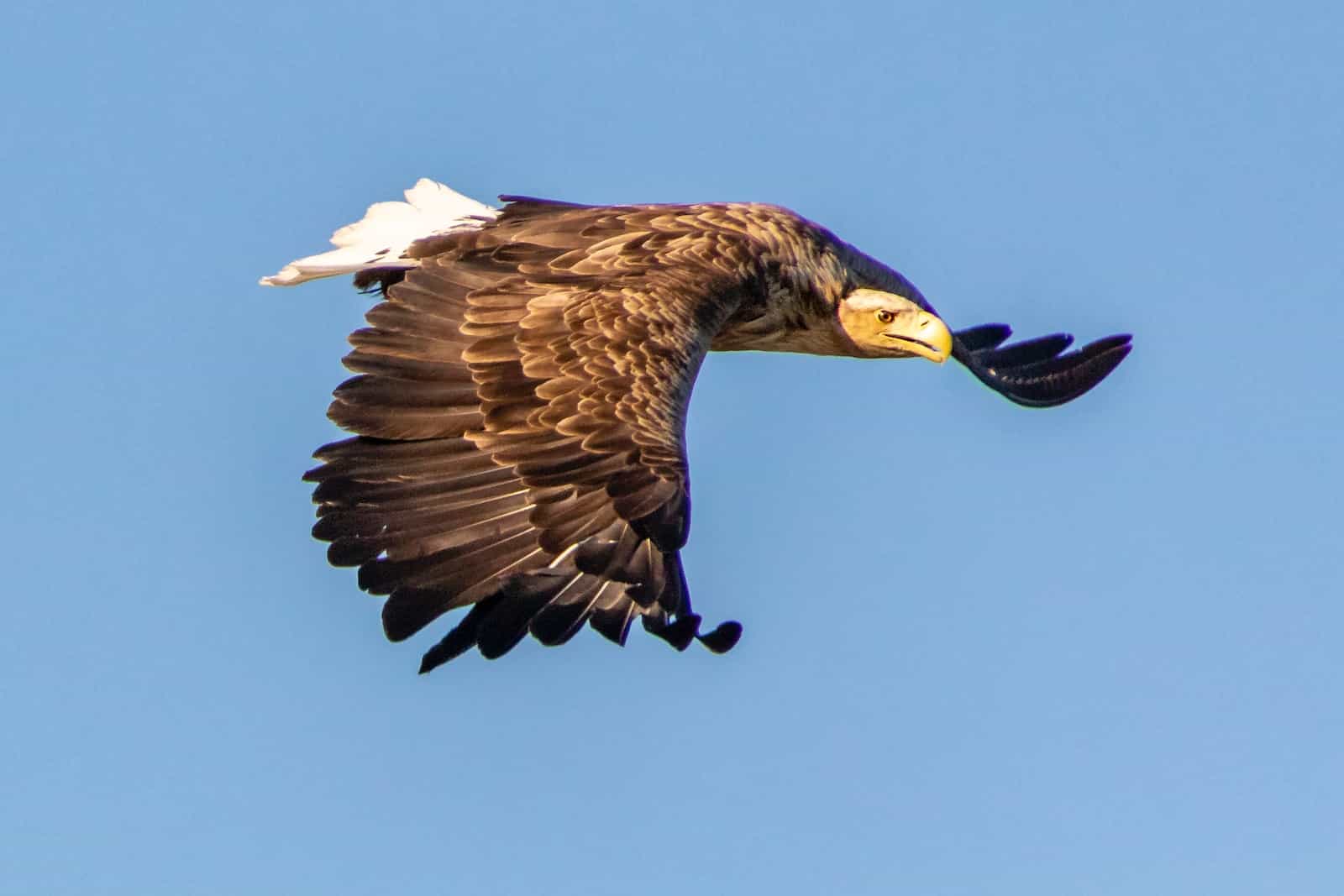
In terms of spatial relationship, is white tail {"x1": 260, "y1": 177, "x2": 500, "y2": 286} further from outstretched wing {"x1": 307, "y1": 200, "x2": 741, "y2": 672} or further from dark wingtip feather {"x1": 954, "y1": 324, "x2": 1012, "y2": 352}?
dark wingtip feather {"x1": 954, "y1": 324, "x2": 1012, "y2": 352}

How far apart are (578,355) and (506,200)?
8.24 ft

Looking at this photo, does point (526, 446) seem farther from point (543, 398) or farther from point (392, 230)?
point (392, 230)

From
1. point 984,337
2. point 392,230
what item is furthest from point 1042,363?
point 392,230

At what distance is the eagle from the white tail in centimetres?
2

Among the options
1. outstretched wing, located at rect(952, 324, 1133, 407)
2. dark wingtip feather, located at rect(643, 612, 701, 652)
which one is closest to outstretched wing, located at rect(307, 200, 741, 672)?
dark wingtip feather, located at rect(643, 612, 701, 652)

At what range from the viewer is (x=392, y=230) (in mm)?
14211

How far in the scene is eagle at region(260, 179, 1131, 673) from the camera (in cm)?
1110

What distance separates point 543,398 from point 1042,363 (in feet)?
16.8

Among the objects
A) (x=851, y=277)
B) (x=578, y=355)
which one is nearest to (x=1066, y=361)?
(x=851, y=277)

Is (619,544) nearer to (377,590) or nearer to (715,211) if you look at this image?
A: (377,590)

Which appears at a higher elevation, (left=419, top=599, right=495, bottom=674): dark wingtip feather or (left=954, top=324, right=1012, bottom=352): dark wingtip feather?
(left=954, top=324, right=1012, bottom=352): dark wingtip feather

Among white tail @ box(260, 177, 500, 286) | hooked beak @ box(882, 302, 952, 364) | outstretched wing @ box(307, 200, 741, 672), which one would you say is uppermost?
white tail @ box(260, 177, 500, 286)

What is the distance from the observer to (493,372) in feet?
39.4

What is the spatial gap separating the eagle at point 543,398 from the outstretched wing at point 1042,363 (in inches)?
82.8
